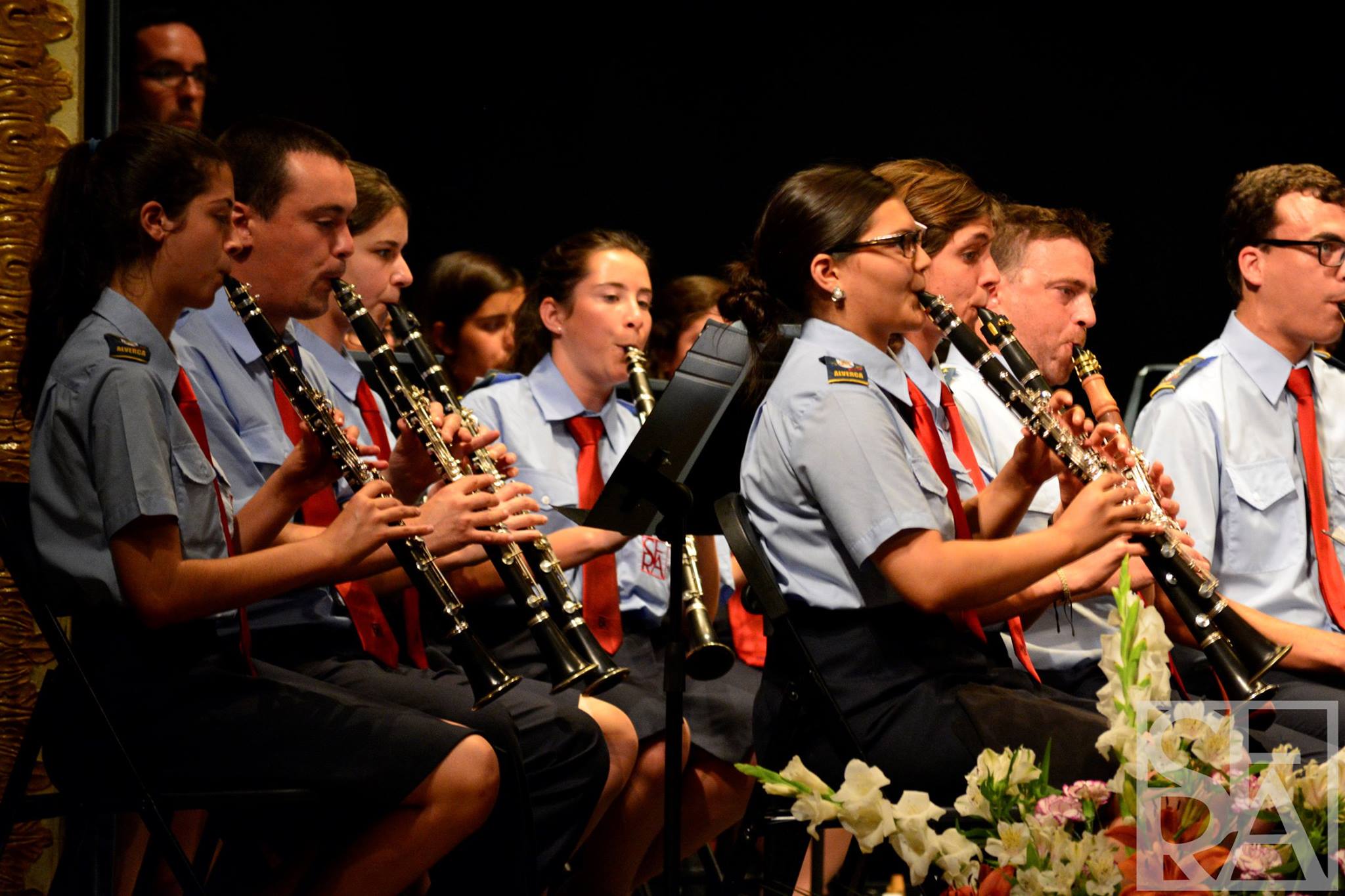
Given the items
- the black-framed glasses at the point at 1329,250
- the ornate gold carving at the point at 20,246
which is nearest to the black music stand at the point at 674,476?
the ornate gold carving at the point at 20,246

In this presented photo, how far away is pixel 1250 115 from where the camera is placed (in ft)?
18.2

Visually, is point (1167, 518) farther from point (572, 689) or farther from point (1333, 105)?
point (1333, 105)

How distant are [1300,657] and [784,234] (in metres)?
1.48

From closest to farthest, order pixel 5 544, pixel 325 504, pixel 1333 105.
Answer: pixel 5 544 → pixel 325 504 → pixel 1333 105

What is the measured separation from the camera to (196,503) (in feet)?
7.53

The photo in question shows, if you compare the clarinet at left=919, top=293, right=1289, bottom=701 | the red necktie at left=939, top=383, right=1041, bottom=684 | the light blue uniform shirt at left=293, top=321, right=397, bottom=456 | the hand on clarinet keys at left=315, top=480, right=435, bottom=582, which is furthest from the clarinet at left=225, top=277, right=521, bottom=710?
the red necktie at left=939, top=383, right=1041, bottom=684

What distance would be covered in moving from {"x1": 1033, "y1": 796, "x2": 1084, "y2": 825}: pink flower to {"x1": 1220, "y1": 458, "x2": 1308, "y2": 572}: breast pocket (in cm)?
217

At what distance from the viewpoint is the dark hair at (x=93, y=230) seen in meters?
2.36

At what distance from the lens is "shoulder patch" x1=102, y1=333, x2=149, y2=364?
2.21 meters

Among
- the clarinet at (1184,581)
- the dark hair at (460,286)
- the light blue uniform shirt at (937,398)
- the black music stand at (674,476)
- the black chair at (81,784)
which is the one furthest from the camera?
the dark hair at (460,286)

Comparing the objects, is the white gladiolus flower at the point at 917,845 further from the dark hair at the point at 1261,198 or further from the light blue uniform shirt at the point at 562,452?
the dark hair at the point at 1261,198

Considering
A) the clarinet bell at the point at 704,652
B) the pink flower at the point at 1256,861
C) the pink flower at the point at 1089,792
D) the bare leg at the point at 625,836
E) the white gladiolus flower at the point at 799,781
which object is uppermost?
the pink flower at the point at 1256,861

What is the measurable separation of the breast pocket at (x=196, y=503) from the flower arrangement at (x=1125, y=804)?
131 cm

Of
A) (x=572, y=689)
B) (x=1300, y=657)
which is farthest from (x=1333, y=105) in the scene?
(x=572, y=689)
